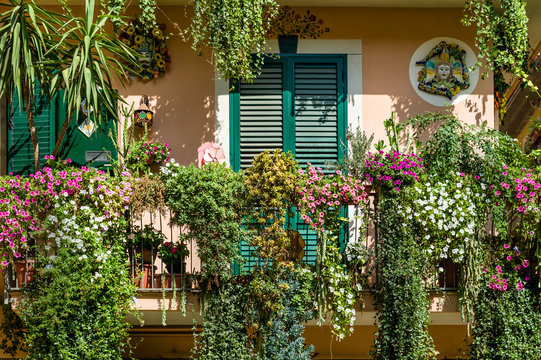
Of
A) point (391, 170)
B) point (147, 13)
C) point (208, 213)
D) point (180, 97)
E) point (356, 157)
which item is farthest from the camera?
point (180, 97)

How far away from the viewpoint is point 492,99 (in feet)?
→ 30.0

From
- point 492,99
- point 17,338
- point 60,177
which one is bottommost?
point 17,338

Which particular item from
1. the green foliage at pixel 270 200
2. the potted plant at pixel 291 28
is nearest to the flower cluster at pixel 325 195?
the green foliage at pixel 270 200

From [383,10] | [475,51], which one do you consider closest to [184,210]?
[383,10]

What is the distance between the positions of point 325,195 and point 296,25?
2.72 meters

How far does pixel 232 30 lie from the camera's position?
315 inches

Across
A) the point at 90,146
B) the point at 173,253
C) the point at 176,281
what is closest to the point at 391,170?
the point at 173,253

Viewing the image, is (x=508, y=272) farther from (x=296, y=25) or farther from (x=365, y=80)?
(x=296, y=25)

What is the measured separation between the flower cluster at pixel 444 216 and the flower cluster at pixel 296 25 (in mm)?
2688

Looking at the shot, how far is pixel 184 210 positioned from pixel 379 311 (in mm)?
2540

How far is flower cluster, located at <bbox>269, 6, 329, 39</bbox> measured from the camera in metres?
9.03

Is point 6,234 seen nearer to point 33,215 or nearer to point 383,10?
point 33,215

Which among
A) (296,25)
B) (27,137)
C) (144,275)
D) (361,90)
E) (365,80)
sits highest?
(296,25)

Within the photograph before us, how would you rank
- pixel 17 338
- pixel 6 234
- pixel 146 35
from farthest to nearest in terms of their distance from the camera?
pixel 146 35, pixel 17 338, pixel 6 234
